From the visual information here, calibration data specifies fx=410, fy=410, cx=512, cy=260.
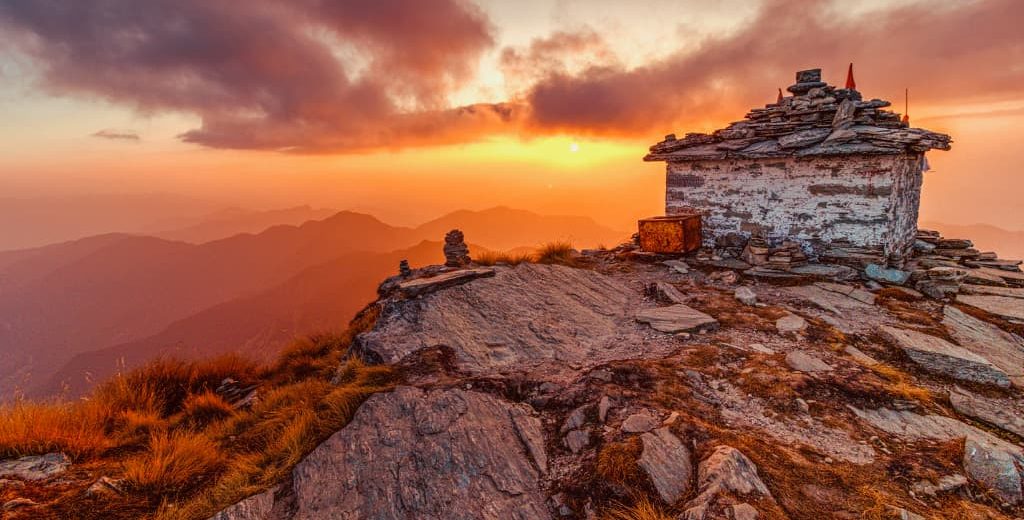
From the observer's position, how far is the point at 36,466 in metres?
4.25

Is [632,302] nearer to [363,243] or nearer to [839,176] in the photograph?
[839,176]

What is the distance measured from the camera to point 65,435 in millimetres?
4832

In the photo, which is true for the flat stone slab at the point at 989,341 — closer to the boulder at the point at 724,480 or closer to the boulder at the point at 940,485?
the boulder at the point at 940,485

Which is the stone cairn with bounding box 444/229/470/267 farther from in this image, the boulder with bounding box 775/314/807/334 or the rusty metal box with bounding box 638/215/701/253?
the boulder with bounding box 775/314/807/334

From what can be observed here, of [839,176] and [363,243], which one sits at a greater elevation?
[839,176]

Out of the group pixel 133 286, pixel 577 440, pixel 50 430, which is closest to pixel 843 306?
pixel 577 440

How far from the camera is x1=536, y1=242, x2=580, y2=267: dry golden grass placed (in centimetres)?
1083

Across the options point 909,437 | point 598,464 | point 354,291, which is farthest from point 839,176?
point 354,291

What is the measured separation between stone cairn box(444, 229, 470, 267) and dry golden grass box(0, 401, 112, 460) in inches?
250

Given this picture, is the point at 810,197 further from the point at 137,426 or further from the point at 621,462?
the point at 137,426

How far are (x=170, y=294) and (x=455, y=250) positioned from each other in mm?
161856

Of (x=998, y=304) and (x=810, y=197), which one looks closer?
(x=998, y=304)

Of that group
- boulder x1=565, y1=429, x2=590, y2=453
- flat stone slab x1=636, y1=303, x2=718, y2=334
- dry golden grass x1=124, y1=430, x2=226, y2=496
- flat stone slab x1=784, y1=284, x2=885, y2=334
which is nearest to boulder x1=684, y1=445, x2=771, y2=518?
boulder x1=565, y1=429, x2=590, y2=453

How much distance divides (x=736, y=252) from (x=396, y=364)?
32.0ft
